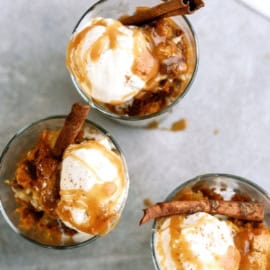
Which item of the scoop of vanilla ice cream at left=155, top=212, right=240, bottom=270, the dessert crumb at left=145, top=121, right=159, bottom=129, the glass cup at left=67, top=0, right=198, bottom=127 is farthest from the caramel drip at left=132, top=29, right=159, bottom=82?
the scoop of vanilla ice cream at left=155, top=212, right=240, bottom=270

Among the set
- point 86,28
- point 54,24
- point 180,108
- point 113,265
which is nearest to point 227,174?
point 180,108

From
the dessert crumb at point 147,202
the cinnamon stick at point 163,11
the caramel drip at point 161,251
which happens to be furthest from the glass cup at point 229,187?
the cinnamon stick at point 163,11

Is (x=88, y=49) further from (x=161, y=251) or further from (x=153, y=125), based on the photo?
(x=161, y=251)

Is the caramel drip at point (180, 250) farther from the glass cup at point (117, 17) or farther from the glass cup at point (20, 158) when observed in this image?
the glass cup at point (117, 17)

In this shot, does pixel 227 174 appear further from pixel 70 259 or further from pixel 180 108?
pixel 70 259

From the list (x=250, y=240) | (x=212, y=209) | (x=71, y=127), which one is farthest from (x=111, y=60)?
(x=250, y=240)

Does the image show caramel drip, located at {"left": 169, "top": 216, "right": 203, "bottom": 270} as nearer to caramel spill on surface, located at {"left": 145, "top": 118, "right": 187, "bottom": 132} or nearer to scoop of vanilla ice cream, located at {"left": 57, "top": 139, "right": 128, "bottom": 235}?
scoop of vanilla ice cream, located at {"left": 57, "top": 139, "right": 128, "bottom": 235}
